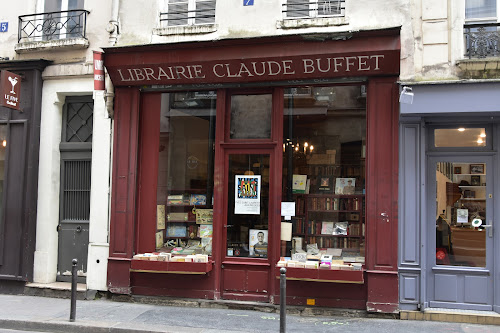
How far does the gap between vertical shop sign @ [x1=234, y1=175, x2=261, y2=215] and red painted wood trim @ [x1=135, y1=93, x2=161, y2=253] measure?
159 centimetres

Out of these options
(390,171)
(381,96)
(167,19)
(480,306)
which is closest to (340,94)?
(381,96)

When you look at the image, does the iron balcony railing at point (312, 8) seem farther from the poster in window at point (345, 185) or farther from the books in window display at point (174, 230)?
the books in window display at point (174, 230)

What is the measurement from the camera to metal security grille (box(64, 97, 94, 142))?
31.0 feet

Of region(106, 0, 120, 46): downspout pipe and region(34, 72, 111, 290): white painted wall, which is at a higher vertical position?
region(106, 0, 120, 46): downspout pipe

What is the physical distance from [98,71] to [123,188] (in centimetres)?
219

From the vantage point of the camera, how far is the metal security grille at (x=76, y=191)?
9.35 m

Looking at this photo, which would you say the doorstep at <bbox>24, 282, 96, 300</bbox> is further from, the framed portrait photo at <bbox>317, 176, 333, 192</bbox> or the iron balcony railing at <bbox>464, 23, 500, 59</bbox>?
the iron balcony railing at <bbox>464, 23, 500, 59</bbox>

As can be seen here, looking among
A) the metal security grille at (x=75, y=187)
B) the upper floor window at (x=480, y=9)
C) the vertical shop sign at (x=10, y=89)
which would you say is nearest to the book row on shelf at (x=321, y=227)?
the upper floor window at (x=480, y=9)

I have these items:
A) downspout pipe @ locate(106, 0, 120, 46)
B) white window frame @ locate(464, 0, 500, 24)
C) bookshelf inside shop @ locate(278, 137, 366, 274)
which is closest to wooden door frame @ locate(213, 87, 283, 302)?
bookshelf inside shop @ locate(278, 137, 366, 274)

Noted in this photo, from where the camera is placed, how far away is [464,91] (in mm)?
7148

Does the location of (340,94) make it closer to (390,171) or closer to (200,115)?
(390,171)

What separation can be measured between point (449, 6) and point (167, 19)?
4.93 m

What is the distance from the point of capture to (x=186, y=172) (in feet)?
29.1

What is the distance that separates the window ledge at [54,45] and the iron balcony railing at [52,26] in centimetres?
20
